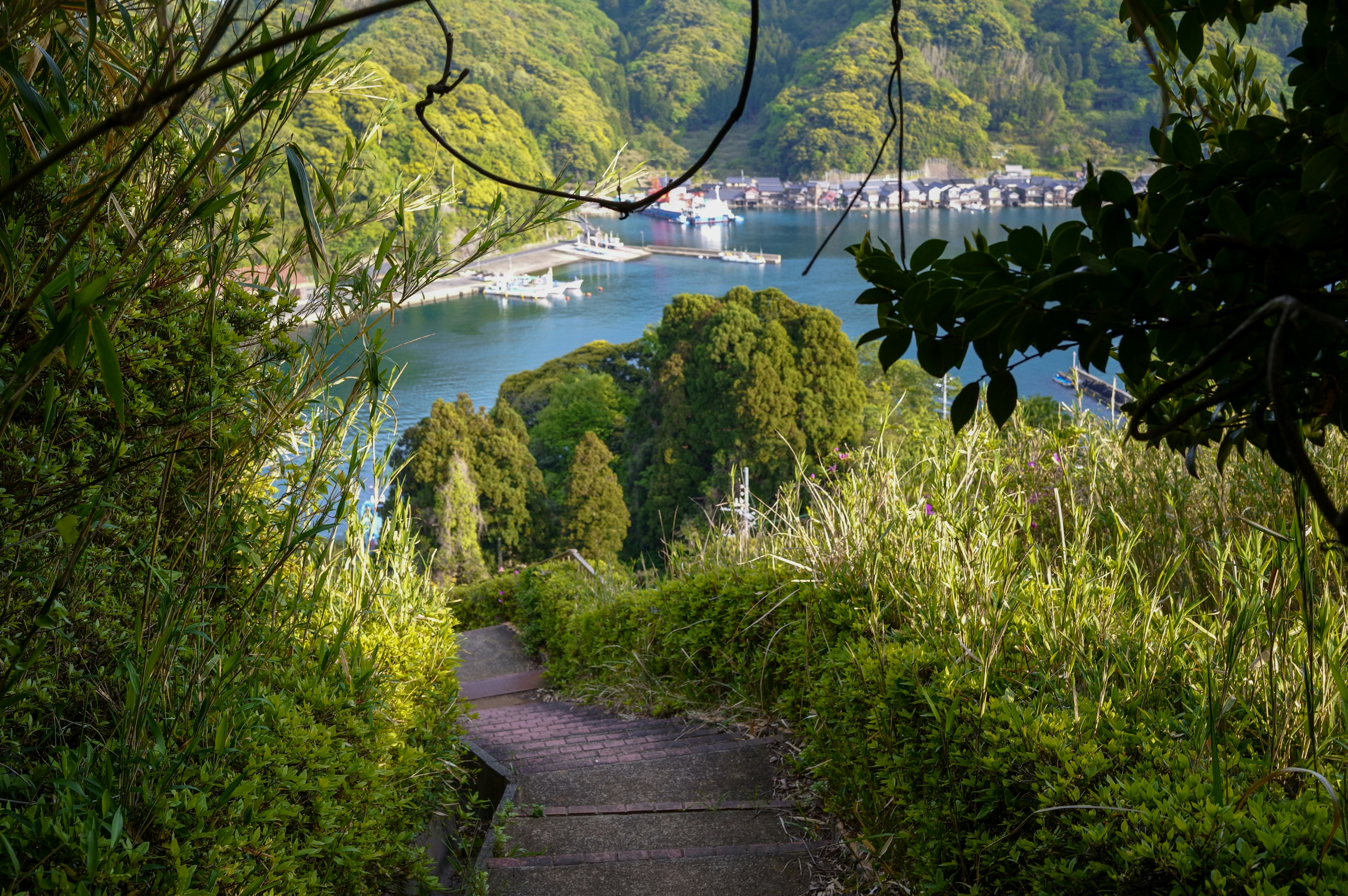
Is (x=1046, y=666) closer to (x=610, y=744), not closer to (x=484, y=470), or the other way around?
(x=610, y=744)

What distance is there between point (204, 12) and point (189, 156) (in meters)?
0.31

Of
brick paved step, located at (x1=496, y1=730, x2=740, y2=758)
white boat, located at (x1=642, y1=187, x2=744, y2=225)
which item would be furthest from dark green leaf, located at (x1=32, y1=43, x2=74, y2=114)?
white boat, located at (x1=642, y1=187, x2=744, y2=225)

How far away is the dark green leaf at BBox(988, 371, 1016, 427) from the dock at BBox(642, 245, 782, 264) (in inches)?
2204

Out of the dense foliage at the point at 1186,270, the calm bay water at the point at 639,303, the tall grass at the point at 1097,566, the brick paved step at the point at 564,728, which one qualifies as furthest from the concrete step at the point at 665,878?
the calm bay water at the point at 639,303

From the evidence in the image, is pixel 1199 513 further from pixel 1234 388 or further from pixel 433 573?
pixel 433 573

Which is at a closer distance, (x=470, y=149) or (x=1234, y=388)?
(x=1234, y=388)

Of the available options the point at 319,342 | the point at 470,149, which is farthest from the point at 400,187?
the point at 470,149

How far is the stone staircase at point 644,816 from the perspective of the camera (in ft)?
7.03

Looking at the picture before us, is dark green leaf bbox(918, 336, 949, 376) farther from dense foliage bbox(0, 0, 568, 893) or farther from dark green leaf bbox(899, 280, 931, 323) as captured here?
dense foliage bbox(0, 0, 568, 893)

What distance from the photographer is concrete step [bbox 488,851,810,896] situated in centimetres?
208

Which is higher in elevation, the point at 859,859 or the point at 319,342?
the point at 319,342

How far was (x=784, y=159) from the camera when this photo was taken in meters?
64.8

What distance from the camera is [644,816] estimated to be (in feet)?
8.18

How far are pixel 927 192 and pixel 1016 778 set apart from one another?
60694mm
